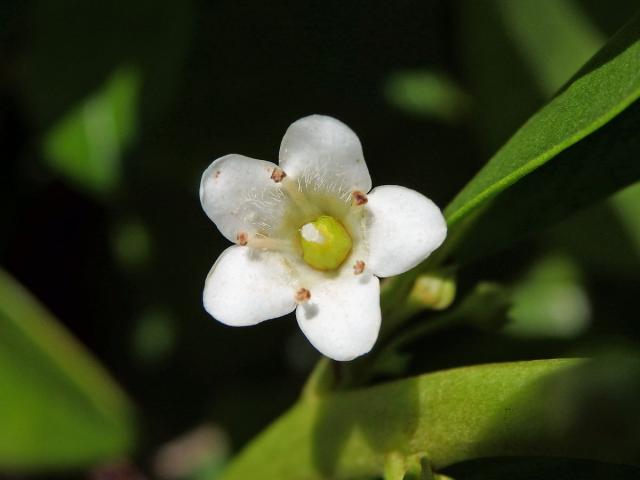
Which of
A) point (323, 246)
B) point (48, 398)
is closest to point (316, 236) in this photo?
point (323, 246)

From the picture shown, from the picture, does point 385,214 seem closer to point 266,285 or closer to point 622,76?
point 266,285

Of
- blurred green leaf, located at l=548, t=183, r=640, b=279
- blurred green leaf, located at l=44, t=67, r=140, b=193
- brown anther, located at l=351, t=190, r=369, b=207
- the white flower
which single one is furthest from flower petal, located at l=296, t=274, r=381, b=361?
blurred green leaf, located at l=44, t=67, r=140, b=193

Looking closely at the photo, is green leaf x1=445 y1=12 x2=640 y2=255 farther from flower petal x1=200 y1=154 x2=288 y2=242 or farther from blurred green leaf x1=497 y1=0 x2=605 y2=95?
blurred green leaf x1=497 y1=0 x2=605 y2=95

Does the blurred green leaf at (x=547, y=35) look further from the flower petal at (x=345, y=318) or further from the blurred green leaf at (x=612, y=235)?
the flower petal at (x=345, y=318)

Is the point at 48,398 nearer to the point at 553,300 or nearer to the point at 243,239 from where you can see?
the point at 243,239

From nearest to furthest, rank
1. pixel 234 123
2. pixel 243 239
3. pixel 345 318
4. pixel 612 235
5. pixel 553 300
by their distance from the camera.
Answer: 1. pixel 345 318
2. pixel 243 239
3. pixel 612 235
4. pixel 553 300
5. pixel 234 123

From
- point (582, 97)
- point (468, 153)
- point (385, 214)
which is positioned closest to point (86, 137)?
point (468, 153)
